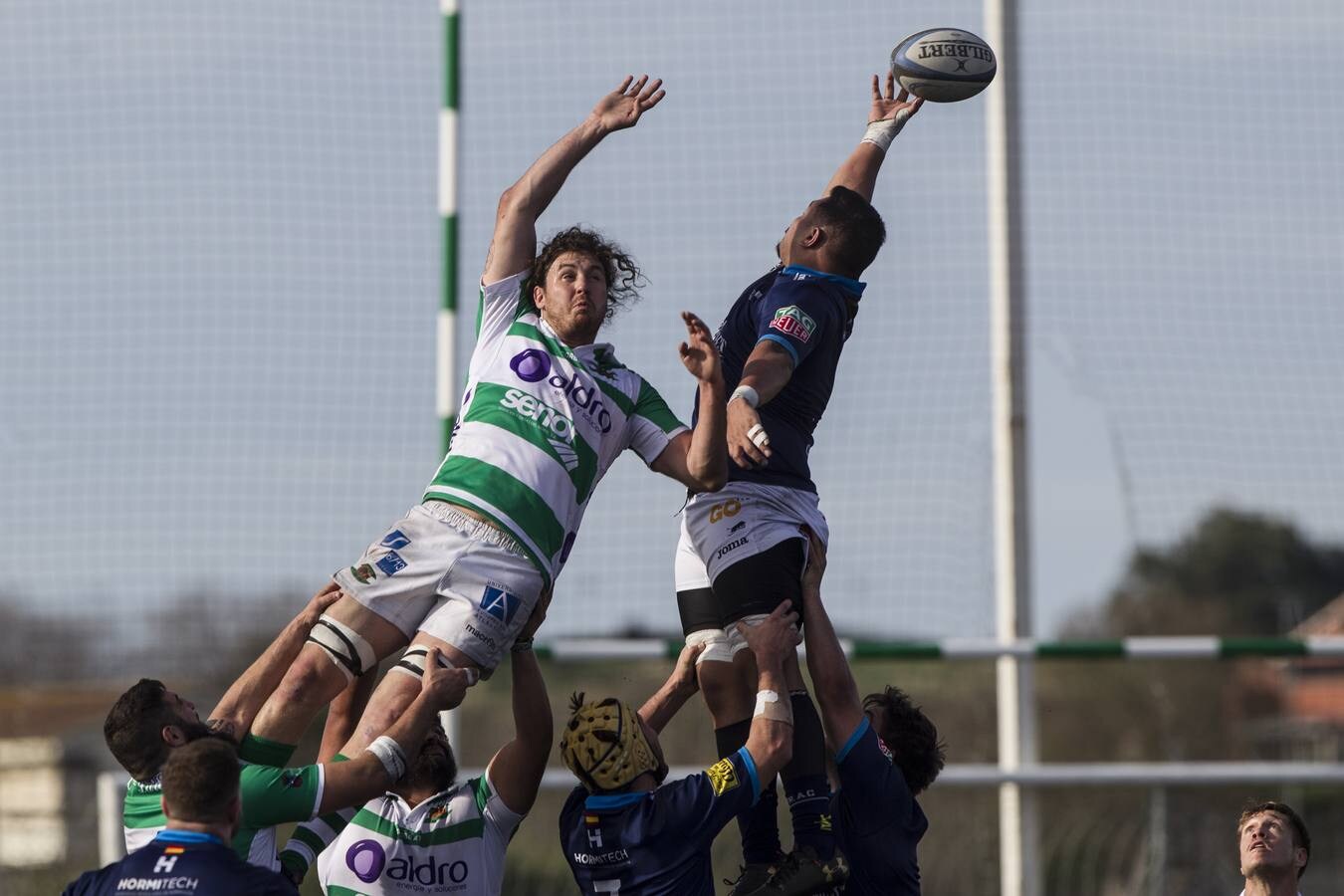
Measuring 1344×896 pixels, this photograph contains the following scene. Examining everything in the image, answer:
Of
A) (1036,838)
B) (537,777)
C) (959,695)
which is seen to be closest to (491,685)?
(959,695)

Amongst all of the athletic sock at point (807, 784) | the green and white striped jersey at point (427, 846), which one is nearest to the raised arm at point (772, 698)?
the athletic sock at point (807, 784)

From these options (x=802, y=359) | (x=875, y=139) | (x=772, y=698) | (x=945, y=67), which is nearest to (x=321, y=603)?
(x=772, y=698)

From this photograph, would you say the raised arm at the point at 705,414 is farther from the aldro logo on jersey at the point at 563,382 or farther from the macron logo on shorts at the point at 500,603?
the macron logo on shorts at the point at 500,603

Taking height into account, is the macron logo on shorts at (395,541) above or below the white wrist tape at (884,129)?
below

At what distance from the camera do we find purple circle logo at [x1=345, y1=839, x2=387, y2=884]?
6.81 meters

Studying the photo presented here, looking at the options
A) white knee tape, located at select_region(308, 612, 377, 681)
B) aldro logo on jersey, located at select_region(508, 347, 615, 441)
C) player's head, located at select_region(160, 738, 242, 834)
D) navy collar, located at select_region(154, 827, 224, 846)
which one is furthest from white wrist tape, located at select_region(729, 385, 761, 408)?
navy collar, located at select_region(154, 827, 224, 846)

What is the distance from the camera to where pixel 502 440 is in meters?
6.63

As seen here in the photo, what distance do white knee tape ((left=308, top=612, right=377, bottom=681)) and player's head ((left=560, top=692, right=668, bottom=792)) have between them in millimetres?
794

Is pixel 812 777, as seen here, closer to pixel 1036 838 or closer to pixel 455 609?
pixel 455 609

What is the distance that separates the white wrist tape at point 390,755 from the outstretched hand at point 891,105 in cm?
332

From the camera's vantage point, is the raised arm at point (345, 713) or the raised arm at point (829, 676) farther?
the raised arm at point (345, 713)

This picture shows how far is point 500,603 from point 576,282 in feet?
3.77

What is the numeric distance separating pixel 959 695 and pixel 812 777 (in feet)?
30.2

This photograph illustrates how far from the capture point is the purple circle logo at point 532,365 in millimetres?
6719
